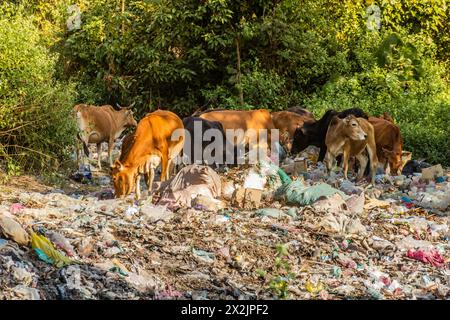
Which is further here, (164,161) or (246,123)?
(246,123)

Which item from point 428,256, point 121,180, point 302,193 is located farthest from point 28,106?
point 428,256

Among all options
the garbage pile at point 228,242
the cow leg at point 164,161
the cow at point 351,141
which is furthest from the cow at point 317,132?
the cow leg at point 164,161

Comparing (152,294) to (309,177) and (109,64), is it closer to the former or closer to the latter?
(309,177)

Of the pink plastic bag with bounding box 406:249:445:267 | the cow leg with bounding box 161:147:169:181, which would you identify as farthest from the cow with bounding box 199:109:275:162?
the pink plastic bag with bounding box 406:249:445:267

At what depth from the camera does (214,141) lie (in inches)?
520

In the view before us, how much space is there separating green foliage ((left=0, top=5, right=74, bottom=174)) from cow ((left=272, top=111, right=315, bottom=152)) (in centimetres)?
472

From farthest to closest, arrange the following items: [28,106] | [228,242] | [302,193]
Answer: [28,106] → [302,193] → [228,242]

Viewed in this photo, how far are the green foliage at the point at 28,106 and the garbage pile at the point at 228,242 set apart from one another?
95cm

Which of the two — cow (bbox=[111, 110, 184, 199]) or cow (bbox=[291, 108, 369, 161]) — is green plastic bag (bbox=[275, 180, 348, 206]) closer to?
cow (bbox=[111, 110, 184, 199])

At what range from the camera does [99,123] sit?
14945 millimetres

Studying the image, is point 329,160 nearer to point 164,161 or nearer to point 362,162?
point 362,162

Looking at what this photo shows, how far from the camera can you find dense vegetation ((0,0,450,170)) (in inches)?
747

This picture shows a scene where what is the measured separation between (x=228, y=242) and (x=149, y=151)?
3241mm

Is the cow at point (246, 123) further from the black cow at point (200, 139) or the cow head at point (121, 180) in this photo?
the cow head at point (121, 180)
